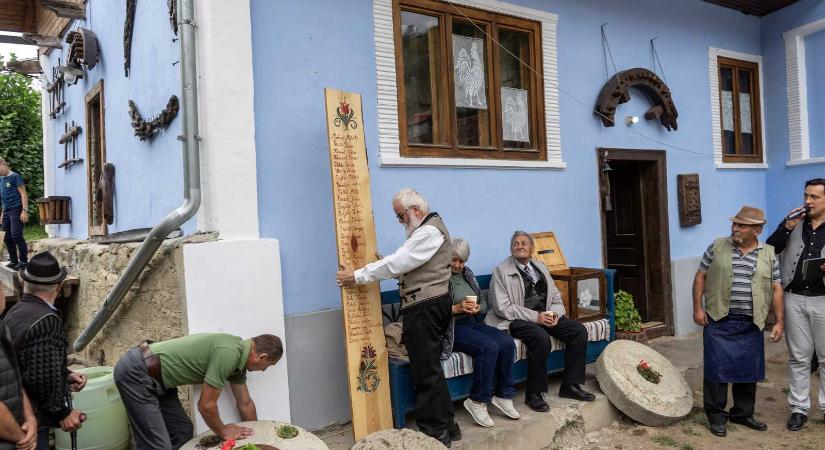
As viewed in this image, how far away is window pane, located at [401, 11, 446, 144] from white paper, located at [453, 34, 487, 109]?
0.20 m

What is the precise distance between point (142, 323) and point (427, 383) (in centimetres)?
235

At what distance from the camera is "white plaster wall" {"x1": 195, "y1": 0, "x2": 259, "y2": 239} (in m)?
3.96

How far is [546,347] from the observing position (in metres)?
4.58

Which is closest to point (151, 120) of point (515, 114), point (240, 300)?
point (240, 300)

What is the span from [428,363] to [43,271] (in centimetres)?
229

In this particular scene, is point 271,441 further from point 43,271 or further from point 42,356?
point 43,271

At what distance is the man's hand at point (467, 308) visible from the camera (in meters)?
4.41

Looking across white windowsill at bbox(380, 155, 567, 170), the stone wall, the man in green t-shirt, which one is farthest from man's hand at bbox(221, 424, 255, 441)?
white windowsill at bbox(380, 155, 567, 170)

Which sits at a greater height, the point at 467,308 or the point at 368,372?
the point at 467,308

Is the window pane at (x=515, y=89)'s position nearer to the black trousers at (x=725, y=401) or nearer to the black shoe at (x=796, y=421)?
the black trousers at (x=725, y=401)

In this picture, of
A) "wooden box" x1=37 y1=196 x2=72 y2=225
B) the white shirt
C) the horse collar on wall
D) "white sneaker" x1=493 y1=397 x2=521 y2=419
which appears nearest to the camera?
the white shirt

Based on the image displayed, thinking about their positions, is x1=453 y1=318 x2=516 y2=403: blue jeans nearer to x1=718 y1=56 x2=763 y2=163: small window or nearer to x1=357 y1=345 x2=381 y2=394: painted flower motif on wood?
x1=357 y1=345 x2=381 y2=394: painted flower motif on wood

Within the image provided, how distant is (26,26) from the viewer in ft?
26.8

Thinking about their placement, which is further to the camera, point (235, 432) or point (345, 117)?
point (345, 117)
